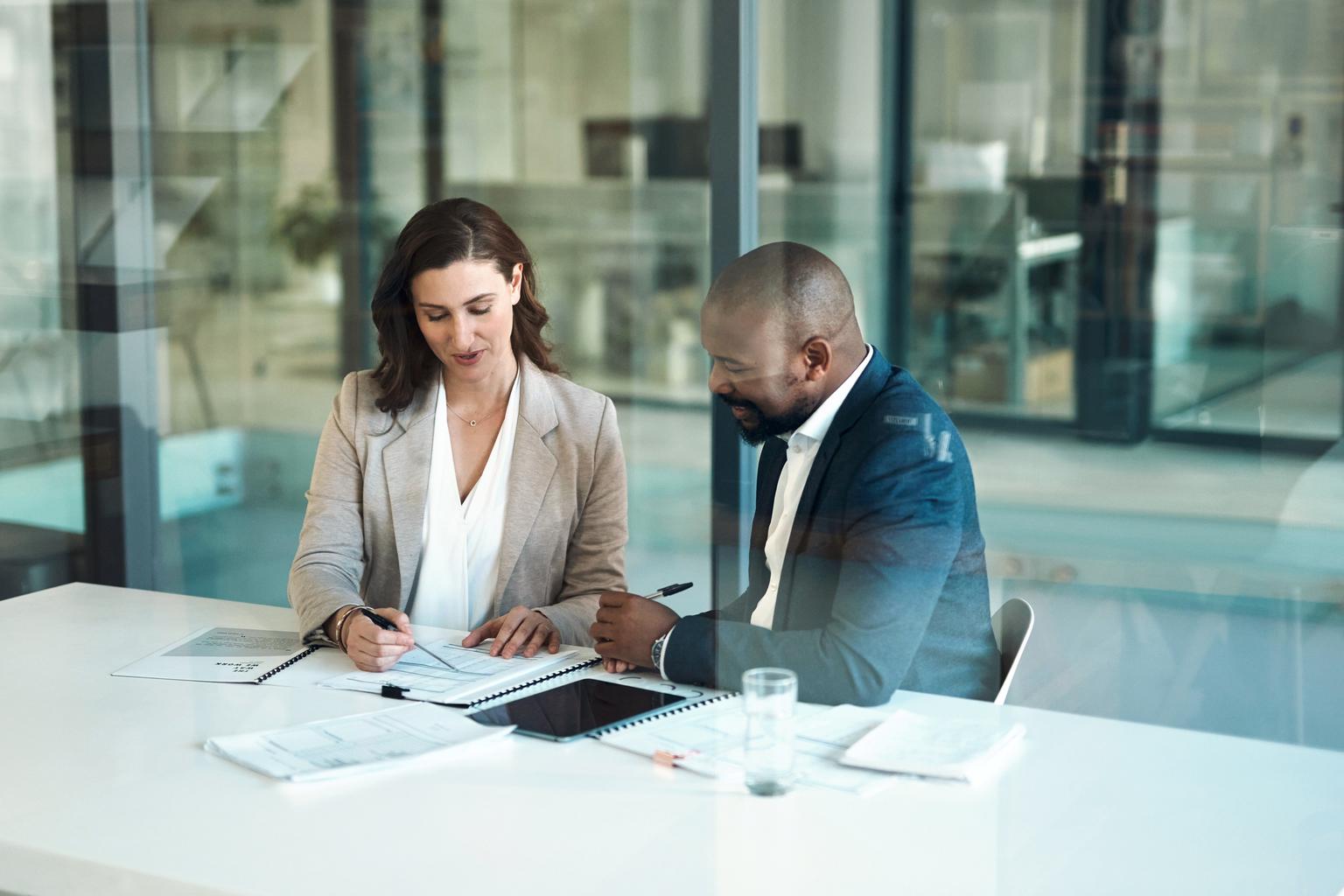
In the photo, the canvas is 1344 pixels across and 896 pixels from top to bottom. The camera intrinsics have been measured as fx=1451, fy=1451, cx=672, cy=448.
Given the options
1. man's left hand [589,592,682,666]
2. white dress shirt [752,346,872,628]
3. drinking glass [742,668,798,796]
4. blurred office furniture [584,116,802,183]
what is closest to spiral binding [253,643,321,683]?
man's left hand [589,592,682,666]

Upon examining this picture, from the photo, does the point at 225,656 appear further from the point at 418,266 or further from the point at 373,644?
the point at 418,266

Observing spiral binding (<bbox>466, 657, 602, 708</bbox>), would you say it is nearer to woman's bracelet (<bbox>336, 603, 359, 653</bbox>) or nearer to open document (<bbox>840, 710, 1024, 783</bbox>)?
woman's bracelet (<bbox>336, 603, 359, 653</bbox>)

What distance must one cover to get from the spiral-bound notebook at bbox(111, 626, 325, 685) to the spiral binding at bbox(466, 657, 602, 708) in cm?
36

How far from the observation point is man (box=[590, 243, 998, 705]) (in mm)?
2037

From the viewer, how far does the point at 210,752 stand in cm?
183

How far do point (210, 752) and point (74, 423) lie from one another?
9.25 feet

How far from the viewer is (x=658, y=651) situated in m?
2.10

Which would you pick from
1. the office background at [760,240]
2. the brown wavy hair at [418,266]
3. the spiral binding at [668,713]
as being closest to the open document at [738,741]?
the spiral binding at [668,713]

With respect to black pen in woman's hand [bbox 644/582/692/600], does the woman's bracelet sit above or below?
below

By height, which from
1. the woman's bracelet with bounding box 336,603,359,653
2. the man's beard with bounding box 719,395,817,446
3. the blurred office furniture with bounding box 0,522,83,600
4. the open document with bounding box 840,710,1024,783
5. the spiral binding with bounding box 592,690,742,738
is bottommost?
the blurred office furniture with bounding box 0,522,83,600

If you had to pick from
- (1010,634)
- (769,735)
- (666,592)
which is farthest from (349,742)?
(1010,634)

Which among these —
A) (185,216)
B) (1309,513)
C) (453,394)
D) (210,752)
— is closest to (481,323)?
(453,394)

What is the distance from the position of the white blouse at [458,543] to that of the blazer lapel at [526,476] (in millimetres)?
19

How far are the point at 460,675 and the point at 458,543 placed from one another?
541mm
